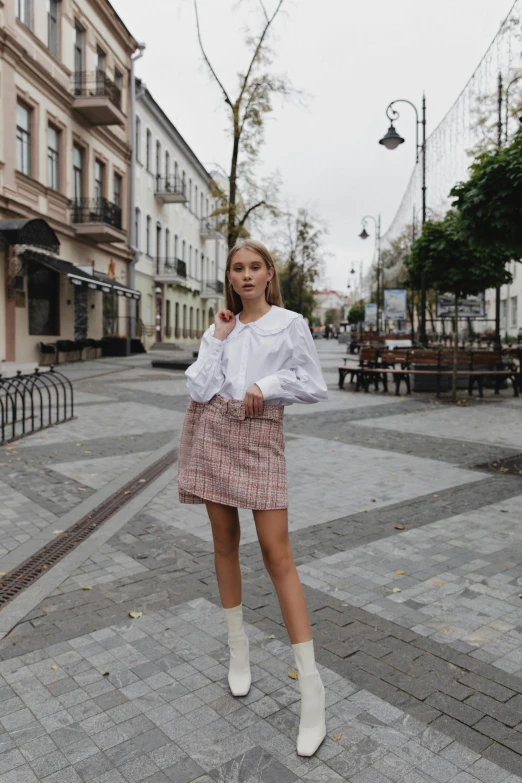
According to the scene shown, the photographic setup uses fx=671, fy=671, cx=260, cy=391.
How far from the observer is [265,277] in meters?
2.54

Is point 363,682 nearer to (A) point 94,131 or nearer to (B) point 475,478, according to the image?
Answer: (B) point 475,478

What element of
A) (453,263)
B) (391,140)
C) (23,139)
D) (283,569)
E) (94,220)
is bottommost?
(283,569)

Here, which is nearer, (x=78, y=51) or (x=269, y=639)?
(x=269, y=639)

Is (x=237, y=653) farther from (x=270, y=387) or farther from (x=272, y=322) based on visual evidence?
(x=272, y=322)

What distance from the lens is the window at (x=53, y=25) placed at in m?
22.6

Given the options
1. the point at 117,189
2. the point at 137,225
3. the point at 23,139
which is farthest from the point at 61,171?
the point at 137,225

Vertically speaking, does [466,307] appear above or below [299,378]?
above

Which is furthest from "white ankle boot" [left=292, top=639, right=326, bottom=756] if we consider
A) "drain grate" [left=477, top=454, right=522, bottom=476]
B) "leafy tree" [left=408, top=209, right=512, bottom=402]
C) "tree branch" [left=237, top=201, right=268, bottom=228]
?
"tree branch" [left=237, top=201, right=268, bottom=228]

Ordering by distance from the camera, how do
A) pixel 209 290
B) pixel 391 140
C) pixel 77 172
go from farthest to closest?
1. pixel 209 290
2. pixel 77 172
3. pixel 391 140

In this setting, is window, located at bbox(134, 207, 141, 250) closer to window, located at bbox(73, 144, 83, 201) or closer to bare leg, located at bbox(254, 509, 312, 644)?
window, located at bbox(73, 144, 83, 201)

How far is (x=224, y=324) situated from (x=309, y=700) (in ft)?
4.58

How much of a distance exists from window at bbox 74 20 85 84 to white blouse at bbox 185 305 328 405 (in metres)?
25.8

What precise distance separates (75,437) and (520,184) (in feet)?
20.5

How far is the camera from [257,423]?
2.43 meters
